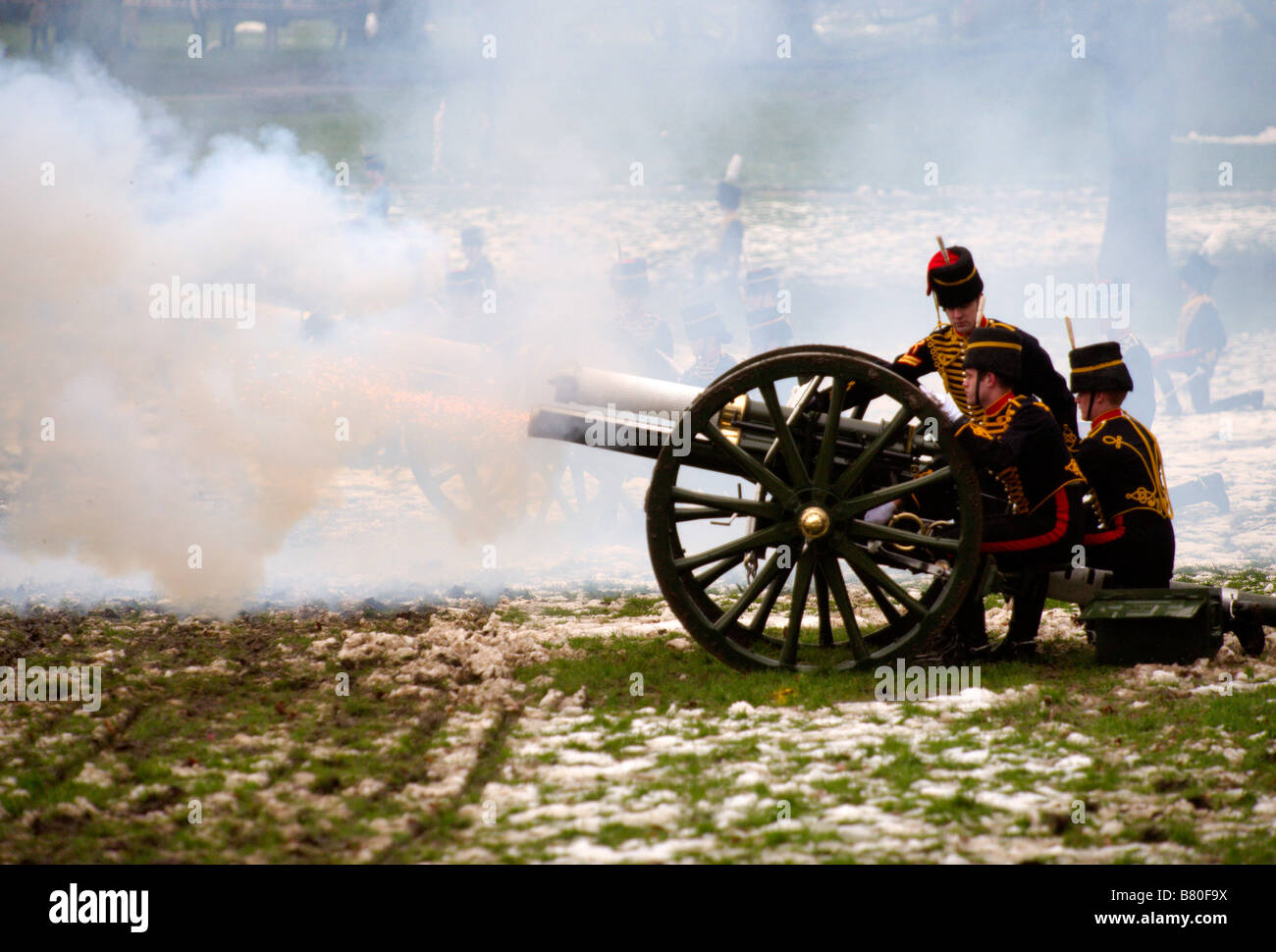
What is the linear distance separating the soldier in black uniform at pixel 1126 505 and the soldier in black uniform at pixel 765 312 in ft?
30.5

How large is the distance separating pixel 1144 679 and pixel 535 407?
10.3 feet

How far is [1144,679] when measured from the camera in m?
5.79

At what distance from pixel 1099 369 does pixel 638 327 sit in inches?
340

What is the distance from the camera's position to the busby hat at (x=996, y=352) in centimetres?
584

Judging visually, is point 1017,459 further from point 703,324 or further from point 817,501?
point 703,324

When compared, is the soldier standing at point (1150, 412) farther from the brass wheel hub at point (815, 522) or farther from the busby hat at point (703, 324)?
the brass wheel hub at point (815, 522)

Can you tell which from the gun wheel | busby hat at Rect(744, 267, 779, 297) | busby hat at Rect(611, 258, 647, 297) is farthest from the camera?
busby hat at Rect(744, 267, 779, 297)

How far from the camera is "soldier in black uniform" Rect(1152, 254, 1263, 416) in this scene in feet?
50.8

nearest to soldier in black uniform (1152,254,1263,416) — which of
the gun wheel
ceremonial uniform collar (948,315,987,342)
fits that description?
ceremonial uniform collar (948,315,987,342)

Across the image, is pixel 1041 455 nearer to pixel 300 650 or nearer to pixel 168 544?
pixel 300 650

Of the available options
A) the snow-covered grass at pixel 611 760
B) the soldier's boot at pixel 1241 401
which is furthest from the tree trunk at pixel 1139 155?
the snow-covered grass at pixel 611 760

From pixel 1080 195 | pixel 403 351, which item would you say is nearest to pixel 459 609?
pixel 403 351

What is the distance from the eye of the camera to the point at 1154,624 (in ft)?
19.5

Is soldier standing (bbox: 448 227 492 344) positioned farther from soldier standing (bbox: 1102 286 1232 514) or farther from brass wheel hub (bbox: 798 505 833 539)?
brass wheel hub (bbox: 798 505 833 539)
